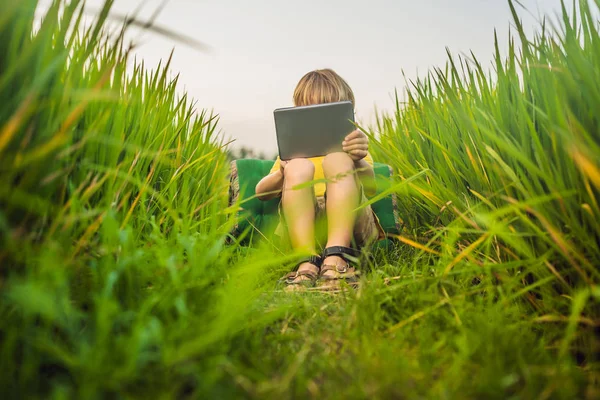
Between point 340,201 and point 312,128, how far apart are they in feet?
1.06

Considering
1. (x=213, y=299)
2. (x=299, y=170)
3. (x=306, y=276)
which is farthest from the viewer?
(x=299, y=170)

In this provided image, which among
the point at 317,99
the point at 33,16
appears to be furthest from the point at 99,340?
the point at 317,99

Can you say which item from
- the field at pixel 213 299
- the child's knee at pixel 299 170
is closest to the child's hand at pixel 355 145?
the child's knee at pixel 299 170

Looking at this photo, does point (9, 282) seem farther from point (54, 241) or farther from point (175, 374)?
point (175, 374)

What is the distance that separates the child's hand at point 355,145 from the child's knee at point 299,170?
7.3 inches

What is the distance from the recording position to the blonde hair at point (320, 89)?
2230 millimetres

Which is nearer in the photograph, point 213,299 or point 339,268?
point 213,299

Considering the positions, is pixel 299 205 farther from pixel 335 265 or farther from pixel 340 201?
pixel 335 265

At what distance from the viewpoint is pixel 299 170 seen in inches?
72.5

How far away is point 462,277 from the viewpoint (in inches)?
43.2

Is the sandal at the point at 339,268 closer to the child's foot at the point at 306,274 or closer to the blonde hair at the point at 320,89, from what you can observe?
the child's foot at the point at 306,274

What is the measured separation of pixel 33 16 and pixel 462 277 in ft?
3.50

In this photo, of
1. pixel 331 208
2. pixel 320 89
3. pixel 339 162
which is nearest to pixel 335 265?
pixel 331 208

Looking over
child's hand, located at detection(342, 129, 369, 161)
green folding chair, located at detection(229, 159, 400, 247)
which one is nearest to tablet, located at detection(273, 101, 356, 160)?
child's hand, located at detection(342, 129, 369, 161)
